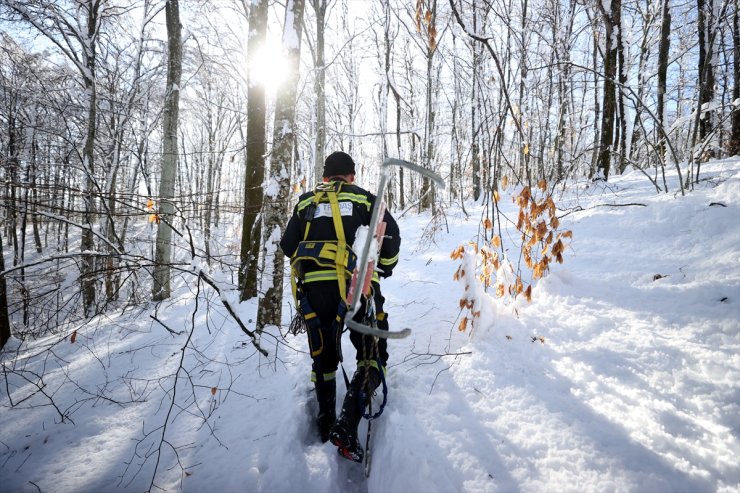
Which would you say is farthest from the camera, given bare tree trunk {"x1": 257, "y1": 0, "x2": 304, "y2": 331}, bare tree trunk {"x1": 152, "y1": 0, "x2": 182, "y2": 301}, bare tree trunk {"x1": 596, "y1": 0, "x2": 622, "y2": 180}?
bare tree trunk {"x1": 596, "y1": 0, "x2": 622, "y2": 180}

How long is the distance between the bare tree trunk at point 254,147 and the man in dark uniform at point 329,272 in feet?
7.65

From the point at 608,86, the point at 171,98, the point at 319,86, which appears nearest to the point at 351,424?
the point at 171,98

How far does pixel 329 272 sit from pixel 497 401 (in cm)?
163

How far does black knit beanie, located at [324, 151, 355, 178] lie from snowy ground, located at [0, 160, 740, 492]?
6.33 feet

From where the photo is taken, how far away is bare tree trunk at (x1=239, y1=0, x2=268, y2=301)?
4605mm

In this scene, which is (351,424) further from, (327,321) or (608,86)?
(608,86)

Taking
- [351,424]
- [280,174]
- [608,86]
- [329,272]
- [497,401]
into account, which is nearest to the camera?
[351,424]

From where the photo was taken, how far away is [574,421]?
6.58ft

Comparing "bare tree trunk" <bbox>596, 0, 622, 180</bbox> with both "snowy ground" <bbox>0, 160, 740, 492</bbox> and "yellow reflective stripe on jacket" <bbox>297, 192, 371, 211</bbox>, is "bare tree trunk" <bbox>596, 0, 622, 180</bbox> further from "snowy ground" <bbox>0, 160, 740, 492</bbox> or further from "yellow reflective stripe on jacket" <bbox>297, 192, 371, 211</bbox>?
"yellow reflective stripe on jacket" <bbox>297, 192, 371, 211</bbox>

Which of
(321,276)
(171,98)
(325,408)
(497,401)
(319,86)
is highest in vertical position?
(319,86)

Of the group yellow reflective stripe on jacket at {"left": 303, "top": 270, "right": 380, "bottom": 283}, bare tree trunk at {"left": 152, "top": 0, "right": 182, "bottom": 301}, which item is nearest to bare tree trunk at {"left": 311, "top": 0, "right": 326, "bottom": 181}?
bare tree trunk at {"left": 152, "top": 0, "right": 182, "bottom": 301}

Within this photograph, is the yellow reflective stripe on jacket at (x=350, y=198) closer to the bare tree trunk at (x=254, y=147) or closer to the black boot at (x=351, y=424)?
the black boot at (x=351, y=424)

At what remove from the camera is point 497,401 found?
2.32 metres

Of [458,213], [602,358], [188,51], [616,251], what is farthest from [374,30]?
[602,358]
